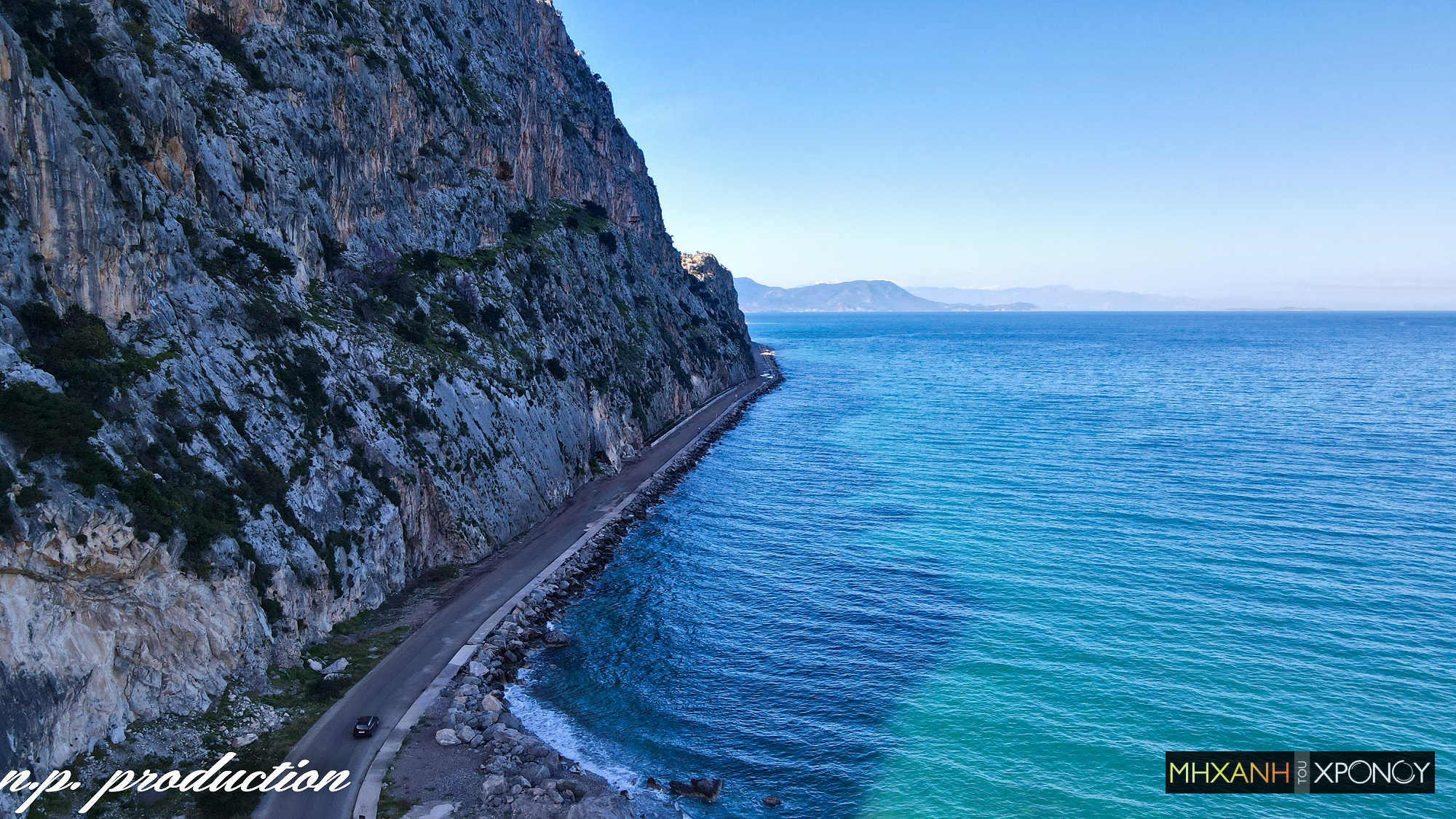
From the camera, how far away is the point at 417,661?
4097cm

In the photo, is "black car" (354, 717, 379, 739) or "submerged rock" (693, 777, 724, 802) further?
"black car" (354, 717, 379, 739)

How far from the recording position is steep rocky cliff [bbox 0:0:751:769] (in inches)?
1179

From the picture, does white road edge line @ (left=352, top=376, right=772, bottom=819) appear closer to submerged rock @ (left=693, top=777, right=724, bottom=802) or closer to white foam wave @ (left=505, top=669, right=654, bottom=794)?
white foam wave @ (left=505, top=669, right=654, bottom=794)

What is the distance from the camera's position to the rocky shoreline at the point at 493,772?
97.1ft

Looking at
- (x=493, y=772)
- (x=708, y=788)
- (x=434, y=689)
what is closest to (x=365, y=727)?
(x=434, y=689)

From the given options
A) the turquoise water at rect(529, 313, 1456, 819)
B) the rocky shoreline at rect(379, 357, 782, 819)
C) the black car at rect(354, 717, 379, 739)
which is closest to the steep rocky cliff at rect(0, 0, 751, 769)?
the black car at rect(354, 717, 379, 739)

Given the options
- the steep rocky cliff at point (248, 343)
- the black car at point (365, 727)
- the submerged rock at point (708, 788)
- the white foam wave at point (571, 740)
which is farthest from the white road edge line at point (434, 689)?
the submerged rock at point (708, 788)

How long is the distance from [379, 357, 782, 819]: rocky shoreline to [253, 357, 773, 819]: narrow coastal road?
157 centimetres

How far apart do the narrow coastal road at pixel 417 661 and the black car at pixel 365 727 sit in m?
0.24

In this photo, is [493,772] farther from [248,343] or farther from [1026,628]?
[1026,628]

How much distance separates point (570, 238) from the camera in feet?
325

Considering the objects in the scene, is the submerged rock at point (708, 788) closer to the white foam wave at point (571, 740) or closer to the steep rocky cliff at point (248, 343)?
the white foam wave at point (571, 740)

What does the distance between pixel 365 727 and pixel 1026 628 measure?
37.1 meters

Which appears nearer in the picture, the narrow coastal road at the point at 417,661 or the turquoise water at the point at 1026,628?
the narrow coastal road at the point at 417,661
